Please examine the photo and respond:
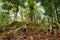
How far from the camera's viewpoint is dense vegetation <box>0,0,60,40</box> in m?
2.74

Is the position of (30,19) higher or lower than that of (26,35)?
higher

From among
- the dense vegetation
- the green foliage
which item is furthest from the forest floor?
the green foliage

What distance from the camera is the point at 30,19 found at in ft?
9.48

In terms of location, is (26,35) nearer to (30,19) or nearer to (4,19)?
(30,19)

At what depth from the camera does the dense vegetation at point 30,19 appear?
2.74 meters

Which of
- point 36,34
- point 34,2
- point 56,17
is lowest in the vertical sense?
point 36,34

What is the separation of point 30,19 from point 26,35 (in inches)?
9.2

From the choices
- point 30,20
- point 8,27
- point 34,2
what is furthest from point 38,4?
point 8,27

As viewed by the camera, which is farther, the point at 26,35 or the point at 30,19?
the point at 30,19

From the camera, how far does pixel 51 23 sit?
285 centimetres

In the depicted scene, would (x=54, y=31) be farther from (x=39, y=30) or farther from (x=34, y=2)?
(x=34, y=2)

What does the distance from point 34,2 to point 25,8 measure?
0.15m

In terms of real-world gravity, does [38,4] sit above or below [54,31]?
above

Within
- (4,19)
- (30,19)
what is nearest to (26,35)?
(30,19)
